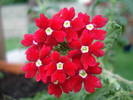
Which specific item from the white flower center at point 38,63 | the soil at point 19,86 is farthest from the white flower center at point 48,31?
the soil at point 19,86

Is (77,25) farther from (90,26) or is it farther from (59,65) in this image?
(59,65)

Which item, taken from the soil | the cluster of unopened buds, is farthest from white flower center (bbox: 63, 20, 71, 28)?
the soil

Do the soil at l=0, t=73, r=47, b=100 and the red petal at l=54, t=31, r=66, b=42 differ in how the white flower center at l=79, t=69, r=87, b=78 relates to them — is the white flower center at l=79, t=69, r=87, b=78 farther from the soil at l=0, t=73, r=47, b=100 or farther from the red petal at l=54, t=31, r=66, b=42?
the soil at l=0, t=73, r=47, b=100

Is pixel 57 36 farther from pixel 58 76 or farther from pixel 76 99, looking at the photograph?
pixel 76 99

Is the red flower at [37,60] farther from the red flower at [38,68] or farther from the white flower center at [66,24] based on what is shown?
the white flower center at [66,24]

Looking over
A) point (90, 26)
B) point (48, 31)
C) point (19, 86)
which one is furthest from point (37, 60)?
point (19, 86)

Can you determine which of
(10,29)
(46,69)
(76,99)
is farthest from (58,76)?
(10,29)
